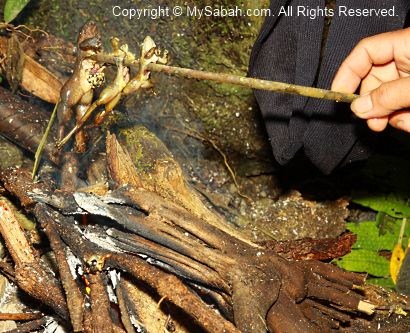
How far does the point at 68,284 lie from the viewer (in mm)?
2490

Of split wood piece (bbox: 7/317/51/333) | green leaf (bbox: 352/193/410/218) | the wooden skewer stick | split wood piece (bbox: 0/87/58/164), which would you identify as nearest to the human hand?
the wooden skewer stick

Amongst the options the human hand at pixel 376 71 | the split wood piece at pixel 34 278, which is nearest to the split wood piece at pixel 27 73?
the split wood piece at pixel 34 278

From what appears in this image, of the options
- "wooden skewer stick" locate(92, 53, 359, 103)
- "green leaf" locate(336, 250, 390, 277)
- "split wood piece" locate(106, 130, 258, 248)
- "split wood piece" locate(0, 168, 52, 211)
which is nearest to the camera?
"wooden skewer stick" locate(92, 53, 359, 103)

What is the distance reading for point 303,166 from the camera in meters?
4.30

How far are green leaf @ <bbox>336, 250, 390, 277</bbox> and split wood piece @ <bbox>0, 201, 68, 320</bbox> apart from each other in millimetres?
2442

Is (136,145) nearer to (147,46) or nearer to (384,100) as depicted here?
(147,46)

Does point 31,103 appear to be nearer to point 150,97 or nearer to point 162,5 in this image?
point 150,97

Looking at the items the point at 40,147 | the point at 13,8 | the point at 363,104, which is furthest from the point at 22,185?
the point at 363,104

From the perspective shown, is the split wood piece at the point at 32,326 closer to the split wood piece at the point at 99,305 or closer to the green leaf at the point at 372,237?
the split wood piece at the point at 99,305

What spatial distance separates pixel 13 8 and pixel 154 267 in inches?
92.7

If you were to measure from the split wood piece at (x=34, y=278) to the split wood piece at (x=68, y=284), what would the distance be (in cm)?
16

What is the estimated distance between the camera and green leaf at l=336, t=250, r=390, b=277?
13.7 feet

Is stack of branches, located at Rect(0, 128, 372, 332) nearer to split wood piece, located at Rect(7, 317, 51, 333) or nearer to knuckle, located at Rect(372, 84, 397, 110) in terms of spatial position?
split wood piece, located at Rect(7, 317, 51, 333)

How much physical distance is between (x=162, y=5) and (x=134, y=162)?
136 cm
